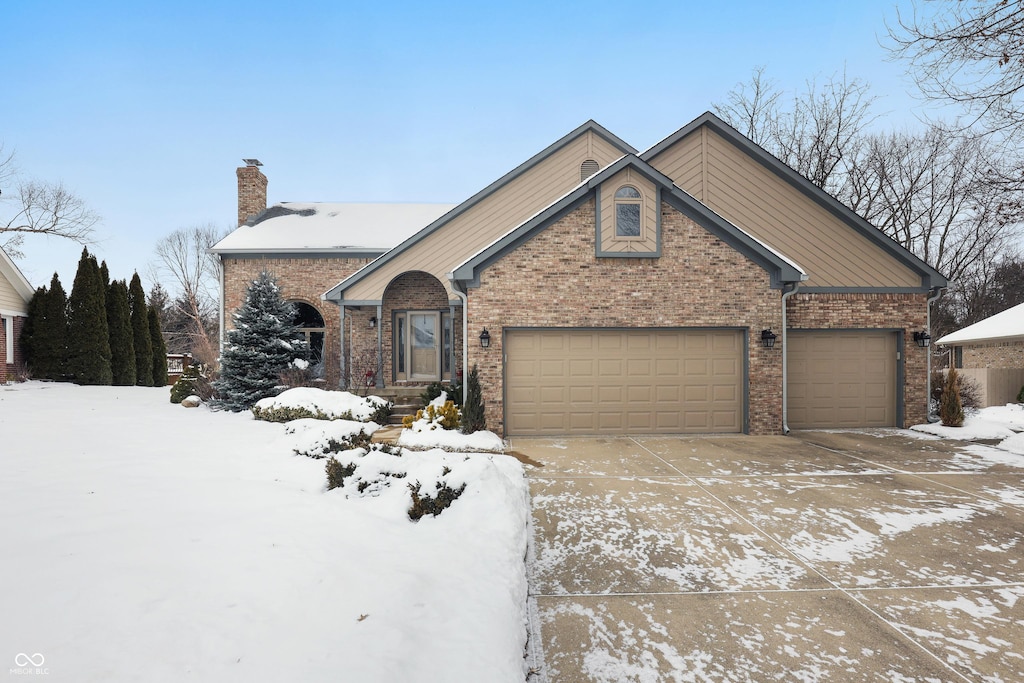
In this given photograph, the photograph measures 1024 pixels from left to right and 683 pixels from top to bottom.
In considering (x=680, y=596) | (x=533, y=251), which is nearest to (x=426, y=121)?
(x=533, y=251)

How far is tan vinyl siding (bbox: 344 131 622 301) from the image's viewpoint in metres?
12.9

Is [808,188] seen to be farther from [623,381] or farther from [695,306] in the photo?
[623,381]

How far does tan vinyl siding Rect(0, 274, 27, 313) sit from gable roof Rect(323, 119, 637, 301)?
1444 centimetres

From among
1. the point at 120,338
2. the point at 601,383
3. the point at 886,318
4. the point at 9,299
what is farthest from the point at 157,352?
the point at 886,318

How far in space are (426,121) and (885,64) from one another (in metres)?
28.8

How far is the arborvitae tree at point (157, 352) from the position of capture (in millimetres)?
22109

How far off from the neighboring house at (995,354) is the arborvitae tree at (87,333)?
2997 cm

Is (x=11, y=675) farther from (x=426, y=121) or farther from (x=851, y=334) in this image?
(x=426, y=121)

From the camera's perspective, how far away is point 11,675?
2.10m

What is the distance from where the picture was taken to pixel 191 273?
123 feet

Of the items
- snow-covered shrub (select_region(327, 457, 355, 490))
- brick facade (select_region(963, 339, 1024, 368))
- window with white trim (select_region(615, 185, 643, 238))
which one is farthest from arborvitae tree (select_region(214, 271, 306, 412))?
brick facade (select_region(963, 339, 1024, 368))

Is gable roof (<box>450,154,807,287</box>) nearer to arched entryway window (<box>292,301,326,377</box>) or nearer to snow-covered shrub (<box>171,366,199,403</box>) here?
arched entryway window (<box>292,301,326,377</box>)

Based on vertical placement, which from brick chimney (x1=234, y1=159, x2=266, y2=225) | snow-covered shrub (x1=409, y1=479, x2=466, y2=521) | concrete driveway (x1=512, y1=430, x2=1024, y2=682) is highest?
brick chimney (x1=234, y1=159, x2=266, y2=225)

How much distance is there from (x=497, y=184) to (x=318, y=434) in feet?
26.0
